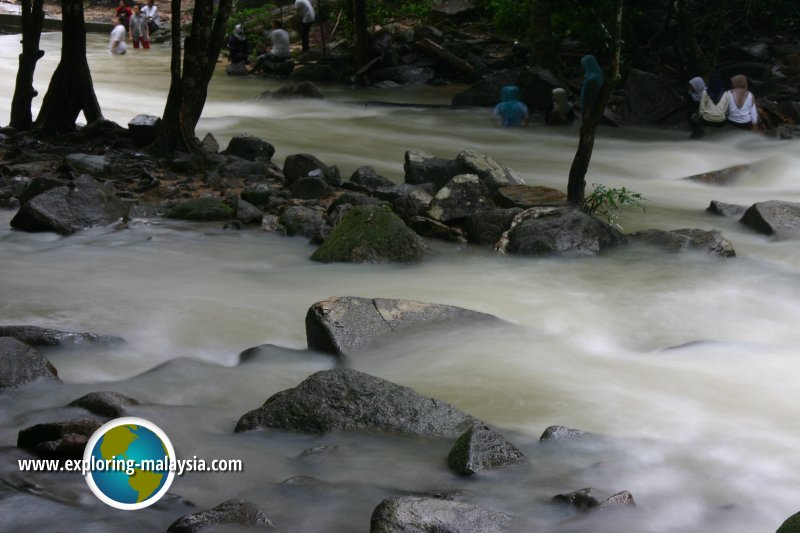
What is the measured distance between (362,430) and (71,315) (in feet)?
8.89

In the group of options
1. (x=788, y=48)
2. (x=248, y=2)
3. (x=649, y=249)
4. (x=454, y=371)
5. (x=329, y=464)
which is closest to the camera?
(x=329, y=464)

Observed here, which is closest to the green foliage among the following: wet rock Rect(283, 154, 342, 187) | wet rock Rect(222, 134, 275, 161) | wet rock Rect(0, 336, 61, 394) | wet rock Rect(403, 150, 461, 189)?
wet rock Rect(403, 150, 461, 189)

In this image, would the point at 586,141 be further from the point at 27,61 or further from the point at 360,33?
the point at 360,33

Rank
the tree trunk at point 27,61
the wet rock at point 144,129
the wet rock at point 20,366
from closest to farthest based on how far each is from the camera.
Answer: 1. the wet rock at point 20,366
2. the wet rock at point 144,129
3. the tree trunk at point 27,61

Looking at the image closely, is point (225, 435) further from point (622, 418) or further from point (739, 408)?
point (739, 408)

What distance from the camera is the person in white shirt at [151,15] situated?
3189 cm

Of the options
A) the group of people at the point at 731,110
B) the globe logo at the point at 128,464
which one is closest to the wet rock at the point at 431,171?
the group of people at the point at 731,110

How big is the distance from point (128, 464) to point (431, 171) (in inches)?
289

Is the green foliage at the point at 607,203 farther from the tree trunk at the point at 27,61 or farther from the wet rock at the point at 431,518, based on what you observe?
the tree trunk at the point at 27,61

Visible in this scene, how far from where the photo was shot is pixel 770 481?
471 centimetres

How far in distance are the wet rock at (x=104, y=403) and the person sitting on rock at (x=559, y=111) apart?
12.9 meters

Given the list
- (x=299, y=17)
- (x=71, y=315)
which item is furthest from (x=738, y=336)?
(x=299, y=17)

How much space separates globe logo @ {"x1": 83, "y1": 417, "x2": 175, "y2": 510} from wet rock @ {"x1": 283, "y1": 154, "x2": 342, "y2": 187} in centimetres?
695

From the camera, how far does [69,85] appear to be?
41.4 ft
